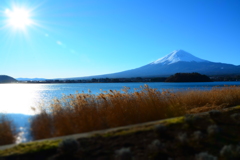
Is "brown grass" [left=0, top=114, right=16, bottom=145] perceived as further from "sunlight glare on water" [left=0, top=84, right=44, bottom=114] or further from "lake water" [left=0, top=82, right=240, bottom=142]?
"sunlight glare on water" [left=0, top=84, right=44, bottom=114]

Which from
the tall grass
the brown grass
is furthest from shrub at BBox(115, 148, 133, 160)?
the brown grass

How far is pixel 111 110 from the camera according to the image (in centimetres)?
761

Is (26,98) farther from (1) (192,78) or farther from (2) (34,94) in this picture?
(1) (192,78)

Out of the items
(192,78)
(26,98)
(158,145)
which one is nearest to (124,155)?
(158,145)

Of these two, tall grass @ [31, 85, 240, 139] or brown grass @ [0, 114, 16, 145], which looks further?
tall grass @ [31, 85, 240, 139]

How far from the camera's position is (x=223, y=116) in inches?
201

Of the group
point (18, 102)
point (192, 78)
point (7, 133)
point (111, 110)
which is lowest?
point (18, 102)

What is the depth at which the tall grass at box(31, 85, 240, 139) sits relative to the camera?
5814 mm

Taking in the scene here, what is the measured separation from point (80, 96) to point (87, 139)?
4674mm

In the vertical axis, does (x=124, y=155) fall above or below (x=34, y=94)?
above

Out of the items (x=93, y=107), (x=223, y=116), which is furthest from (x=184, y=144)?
(x=93, y=107)

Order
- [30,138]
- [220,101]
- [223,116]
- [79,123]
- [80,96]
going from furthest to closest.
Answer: [220,101] < [80,96] < [79,123] < [30,138] < [223,116]

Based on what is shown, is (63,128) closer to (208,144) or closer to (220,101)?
(208,144)

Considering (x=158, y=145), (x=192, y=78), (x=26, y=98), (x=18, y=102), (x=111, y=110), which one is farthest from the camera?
(x=192, y=78)
